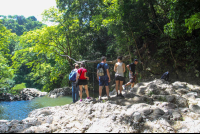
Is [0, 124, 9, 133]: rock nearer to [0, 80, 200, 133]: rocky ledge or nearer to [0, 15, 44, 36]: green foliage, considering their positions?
[0, 80, 200, 133]: rocky ledge

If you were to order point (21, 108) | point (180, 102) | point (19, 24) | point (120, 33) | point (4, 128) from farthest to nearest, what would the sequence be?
1. point (19, 24)
2. point (120, 33)
3. point (21, 108)
4. point (180, 102)
5. point (4, 128)

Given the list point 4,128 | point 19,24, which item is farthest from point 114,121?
point 19,24

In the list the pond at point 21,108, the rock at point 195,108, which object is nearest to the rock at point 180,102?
the rock at point 195,108

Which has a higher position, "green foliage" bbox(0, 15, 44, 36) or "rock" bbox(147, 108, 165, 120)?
"green foliage" bbox(0, 15, 44, 36)

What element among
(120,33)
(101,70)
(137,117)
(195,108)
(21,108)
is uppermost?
(120,33)

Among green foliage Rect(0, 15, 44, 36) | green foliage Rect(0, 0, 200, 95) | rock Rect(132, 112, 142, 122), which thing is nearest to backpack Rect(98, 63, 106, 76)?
rock Rect(132, 112, 142, 122)

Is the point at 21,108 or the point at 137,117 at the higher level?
the point at 137,117

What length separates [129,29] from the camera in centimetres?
1053

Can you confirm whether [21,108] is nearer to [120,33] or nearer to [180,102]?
[120,33]

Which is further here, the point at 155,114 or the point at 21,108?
the point at 21,108

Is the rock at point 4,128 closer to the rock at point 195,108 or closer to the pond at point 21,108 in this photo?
the pond at point 21,108

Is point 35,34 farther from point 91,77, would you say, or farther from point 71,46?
point 91,77

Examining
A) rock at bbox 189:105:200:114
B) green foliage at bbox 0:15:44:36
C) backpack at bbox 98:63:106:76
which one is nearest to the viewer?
rock at bbox 189:105:200:114

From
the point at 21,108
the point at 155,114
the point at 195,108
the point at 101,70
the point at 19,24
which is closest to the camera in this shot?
the point at 155,114
